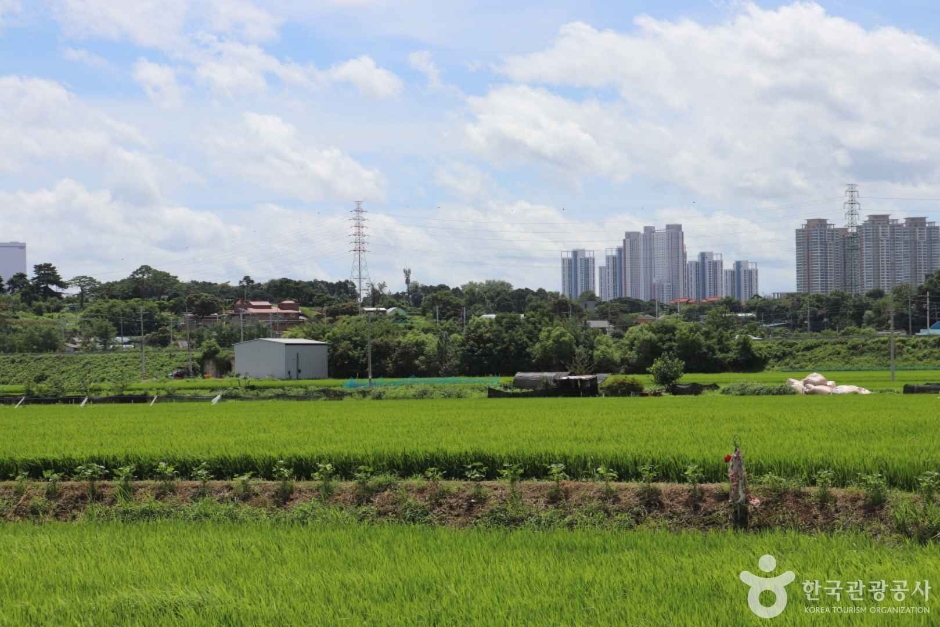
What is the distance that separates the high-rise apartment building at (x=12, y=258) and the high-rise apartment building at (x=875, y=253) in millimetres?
163466

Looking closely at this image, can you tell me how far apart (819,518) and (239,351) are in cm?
5871

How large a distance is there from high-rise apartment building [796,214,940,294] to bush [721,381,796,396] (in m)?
121

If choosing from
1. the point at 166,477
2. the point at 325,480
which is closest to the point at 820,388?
the point at 325,480

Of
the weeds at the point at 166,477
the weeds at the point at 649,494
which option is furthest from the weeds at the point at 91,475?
the weeds at the point at 649,494

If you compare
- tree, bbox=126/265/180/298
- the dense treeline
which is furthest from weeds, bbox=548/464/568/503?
tree, bbox=126/265/180/298

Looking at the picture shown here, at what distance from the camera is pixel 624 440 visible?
49.6 feet

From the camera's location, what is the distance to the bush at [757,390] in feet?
126

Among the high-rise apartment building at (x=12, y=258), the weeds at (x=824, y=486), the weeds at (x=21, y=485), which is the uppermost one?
the high-rise apartment building at (x=12, y=258)

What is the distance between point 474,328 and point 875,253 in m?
112

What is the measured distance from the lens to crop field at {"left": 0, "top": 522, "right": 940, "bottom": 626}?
21.7 feet

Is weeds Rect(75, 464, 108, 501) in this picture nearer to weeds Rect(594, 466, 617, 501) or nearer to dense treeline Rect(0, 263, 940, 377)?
weeds Rect(594, 466, 617, 501)

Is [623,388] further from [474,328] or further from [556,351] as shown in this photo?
[474,328]

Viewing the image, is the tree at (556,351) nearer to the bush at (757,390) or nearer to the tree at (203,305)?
the bush at (757,390)

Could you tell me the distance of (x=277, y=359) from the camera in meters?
63.5
